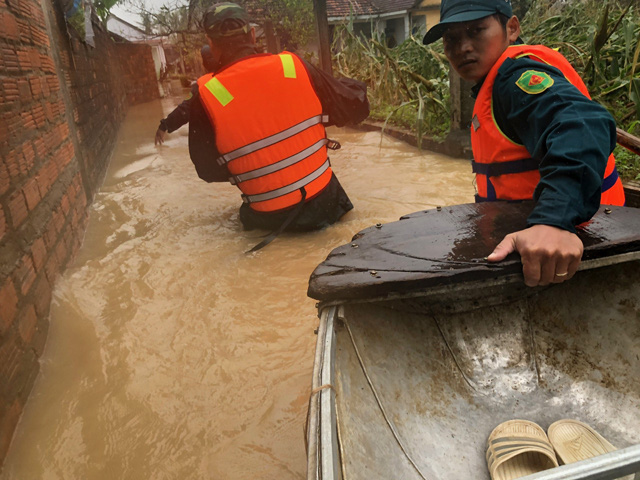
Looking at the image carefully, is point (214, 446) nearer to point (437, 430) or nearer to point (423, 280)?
point (437, 430)

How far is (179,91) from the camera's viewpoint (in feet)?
68.9

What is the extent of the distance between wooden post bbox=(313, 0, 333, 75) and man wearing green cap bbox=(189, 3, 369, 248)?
12.1 feet

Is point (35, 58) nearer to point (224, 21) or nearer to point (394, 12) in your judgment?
point (224, 21)

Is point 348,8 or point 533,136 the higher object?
point 348,8

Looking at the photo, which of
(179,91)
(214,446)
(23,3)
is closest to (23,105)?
(23,3)

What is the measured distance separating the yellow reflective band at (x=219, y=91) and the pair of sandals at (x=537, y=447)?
2.70 m

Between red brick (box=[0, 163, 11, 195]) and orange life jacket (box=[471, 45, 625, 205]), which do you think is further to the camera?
red brick (box=[0, 163, 11, 195])

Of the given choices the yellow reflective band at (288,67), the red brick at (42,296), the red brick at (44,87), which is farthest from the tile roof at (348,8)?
the red brick at (42,296)

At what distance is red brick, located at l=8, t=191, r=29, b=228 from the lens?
86.3 inches

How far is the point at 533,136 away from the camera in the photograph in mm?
1461

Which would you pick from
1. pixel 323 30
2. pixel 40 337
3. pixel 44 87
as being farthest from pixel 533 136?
pixel 323 30

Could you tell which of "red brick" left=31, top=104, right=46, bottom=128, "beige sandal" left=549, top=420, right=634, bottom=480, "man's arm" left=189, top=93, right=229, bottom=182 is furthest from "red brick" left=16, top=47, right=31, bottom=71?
"beige sandal" left=549, top=420, right=634, bottom=480

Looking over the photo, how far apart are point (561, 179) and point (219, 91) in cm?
255

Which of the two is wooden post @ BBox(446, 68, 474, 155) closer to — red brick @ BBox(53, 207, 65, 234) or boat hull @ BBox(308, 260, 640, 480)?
boat hull @ BBox(308, 260, 640, 480)
